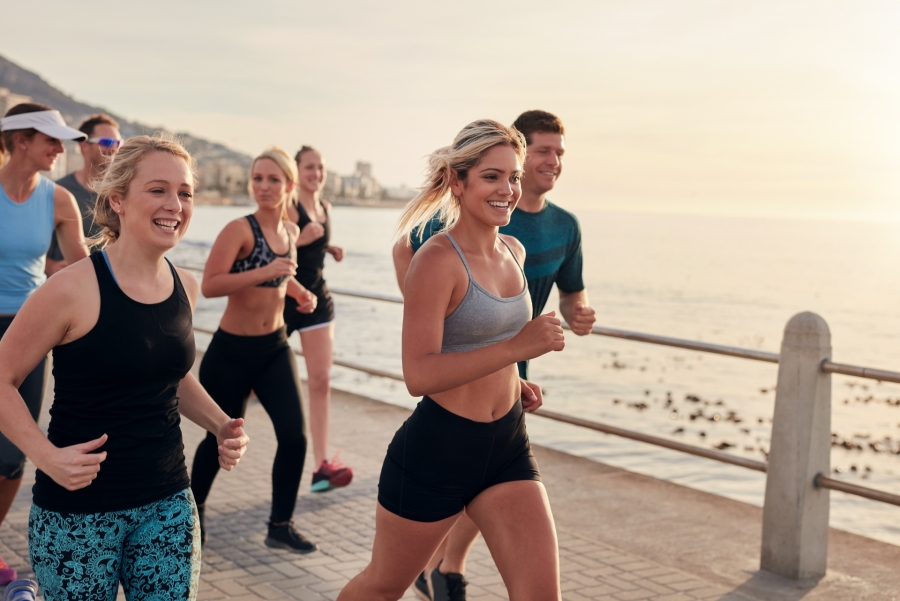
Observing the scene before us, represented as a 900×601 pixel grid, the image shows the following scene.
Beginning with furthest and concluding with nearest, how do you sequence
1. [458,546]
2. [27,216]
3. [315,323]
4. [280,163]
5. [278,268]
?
[315,323] → [280,163] → [278,268] → [27,216] → [458,546]

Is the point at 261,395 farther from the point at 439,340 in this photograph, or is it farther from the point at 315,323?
the point at 439,340

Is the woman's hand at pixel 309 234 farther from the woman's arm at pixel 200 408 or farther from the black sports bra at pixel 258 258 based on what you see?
the woman's arm at pixel 200 408

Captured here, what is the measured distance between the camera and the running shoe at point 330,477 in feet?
21.5

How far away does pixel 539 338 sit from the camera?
2.88 m

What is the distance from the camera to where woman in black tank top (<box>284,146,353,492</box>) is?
260 inches

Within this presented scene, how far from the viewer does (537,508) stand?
3152 mm

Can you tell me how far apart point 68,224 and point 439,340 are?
282 centimetres

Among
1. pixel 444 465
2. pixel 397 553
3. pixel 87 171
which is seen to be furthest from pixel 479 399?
pixel 87 171

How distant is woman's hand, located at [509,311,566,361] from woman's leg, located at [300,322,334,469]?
392 centimetres

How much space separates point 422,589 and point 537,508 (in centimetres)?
157

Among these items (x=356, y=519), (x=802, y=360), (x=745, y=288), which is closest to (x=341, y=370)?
(x=356, y=519)

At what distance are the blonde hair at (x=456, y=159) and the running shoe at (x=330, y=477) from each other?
336cm

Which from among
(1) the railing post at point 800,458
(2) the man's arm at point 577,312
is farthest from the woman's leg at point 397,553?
(1) the railing post at point 800,458

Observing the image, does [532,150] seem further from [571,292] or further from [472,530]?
[472,530]
